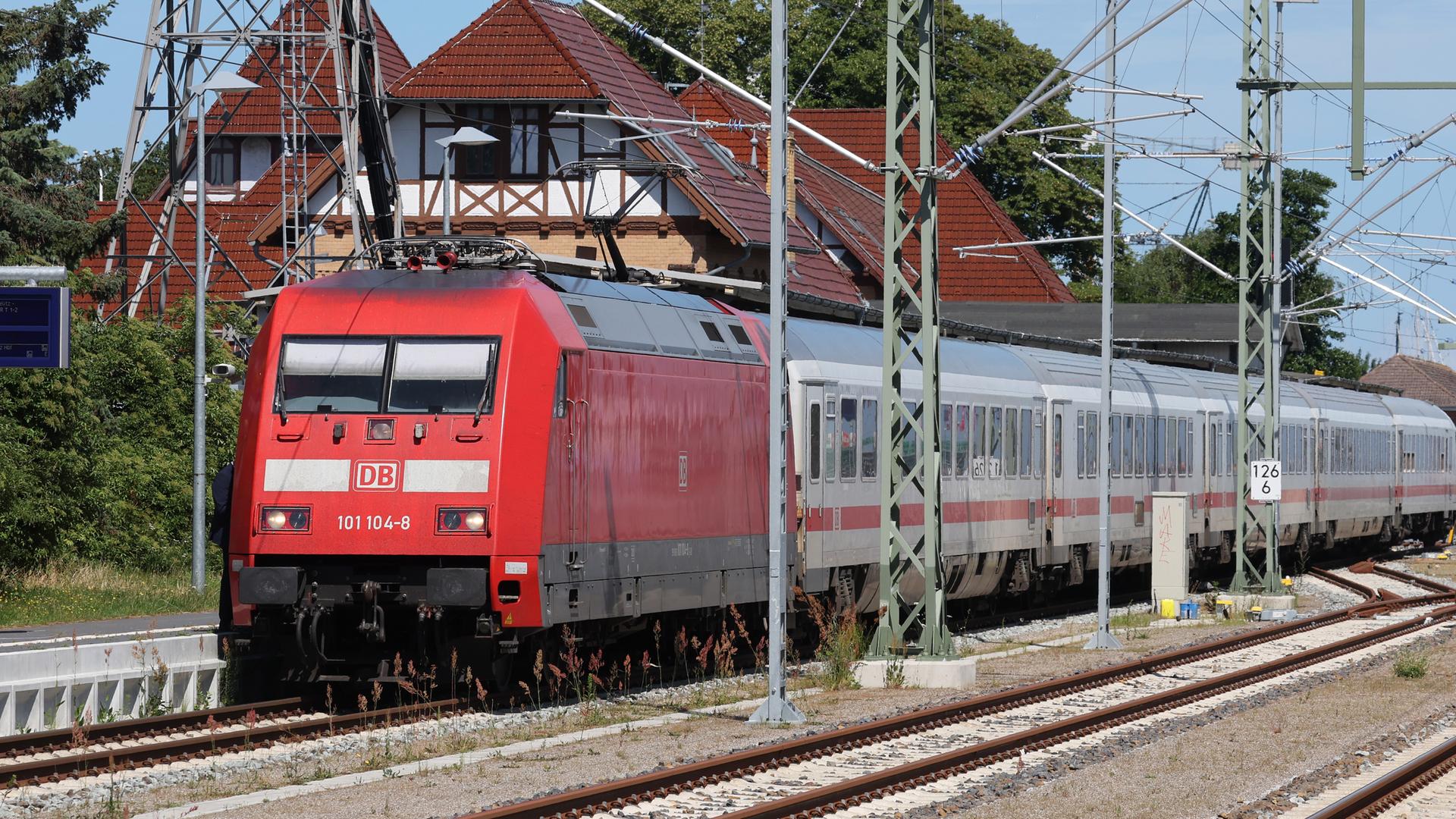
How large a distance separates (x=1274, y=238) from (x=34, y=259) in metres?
18.2

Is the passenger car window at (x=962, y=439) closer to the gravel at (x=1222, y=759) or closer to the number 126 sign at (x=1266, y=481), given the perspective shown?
the gravel at (x=1222, y=759)

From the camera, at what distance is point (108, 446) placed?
28.9 m

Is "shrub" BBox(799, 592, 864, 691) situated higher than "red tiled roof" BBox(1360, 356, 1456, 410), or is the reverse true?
"red tiled roof" BBox(1360, 356, 1456, 410)

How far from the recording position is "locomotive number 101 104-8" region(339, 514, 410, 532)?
619 inches

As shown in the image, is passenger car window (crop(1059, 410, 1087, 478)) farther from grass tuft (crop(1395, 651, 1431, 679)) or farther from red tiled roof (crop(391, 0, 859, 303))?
red tiled roof (crop(391, 0, 859, 303))

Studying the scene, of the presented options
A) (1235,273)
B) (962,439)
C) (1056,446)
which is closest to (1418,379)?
(1235,273)

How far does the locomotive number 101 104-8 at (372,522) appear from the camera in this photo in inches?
619

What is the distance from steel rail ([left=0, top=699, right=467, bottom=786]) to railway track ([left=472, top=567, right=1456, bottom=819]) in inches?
118

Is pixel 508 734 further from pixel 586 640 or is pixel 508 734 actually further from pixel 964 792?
pixel 964 792

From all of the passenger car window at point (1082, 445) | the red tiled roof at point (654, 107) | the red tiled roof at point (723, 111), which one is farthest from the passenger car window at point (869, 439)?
the red tiled roof at point (723, 111)

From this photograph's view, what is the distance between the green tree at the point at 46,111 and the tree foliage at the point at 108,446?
1.05 meters

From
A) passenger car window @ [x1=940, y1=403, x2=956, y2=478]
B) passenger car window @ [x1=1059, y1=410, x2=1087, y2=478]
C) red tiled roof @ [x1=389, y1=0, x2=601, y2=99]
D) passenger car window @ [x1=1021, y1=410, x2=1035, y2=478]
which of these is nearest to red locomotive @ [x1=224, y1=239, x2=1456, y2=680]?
passenger car window @ [x1=940, y1=403, x2=956, y2=478]

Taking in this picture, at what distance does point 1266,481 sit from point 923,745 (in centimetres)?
1635

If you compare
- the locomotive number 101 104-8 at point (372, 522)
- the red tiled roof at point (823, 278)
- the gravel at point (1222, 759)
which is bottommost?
the gravel at point (1222, 759)
